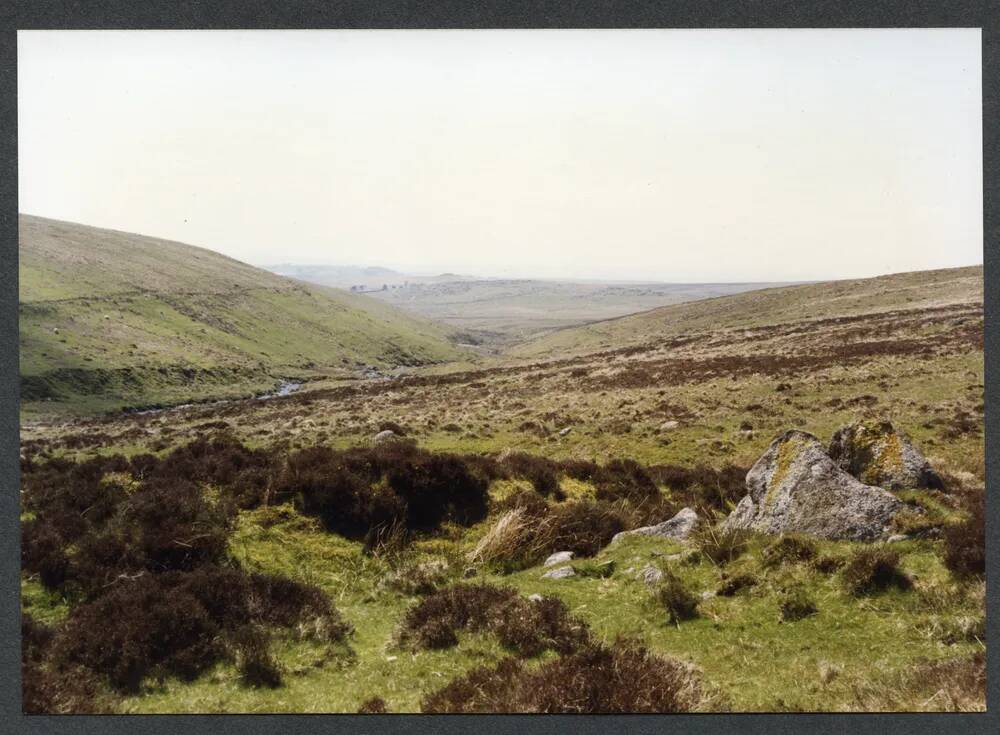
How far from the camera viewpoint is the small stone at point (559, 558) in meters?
8.09

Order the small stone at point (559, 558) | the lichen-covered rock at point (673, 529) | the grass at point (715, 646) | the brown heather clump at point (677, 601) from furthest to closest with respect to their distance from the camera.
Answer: the lichen-covered rock at point (673, 529), the small stone at point (559, 558), the brown heather clump at point (677, 601), the grass at point (715, 646)

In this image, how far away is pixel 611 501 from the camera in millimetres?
10398

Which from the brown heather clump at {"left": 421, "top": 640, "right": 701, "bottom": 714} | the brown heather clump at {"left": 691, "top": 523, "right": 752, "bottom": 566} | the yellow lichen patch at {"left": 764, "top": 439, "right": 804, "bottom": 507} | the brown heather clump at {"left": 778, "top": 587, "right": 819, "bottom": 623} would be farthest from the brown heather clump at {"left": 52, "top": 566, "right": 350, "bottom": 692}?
the yellow lichen patch at {"left": 764, "top": 439, "right": 804, "bottom": 507}

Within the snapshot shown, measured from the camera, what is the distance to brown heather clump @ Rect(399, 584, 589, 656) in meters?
6.43

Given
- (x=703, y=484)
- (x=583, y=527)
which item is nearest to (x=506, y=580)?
(x=583, y=527)

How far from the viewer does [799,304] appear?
4816 centimetres

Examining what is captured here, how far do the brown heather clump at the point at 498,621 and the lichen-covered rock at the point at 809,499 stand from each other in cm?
311

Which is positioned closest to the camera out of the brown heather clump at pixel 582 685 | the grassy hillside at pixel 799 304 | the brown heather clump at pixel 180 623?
the brown heather clump at pixel 582 685

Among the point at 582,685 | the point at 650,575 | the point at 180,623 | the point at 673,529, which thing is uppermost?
the point at 673,529

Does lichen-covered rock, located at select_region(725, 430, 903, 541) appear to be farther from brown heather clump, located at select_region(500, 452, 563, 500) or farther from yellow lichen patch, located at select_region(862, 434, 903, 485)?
brown heather clump, located at select_region(500, 452, 563, 500)

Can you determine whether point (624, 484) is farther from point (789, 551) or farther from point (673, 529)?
point (789, 551)

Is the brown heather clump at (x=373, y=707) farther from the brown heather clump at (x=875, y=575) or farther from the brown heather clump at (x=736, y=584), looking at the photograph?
the brown heather clump at (x=875, y=575)

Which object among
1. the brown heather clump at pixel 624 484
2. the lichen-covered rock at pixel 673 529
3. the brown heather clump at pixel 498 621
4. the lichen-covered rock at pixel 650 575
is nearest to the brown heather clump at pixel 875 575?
the lichen-covered rock at pixel 650 575

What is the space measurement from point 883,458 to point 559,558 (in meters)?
5.01
